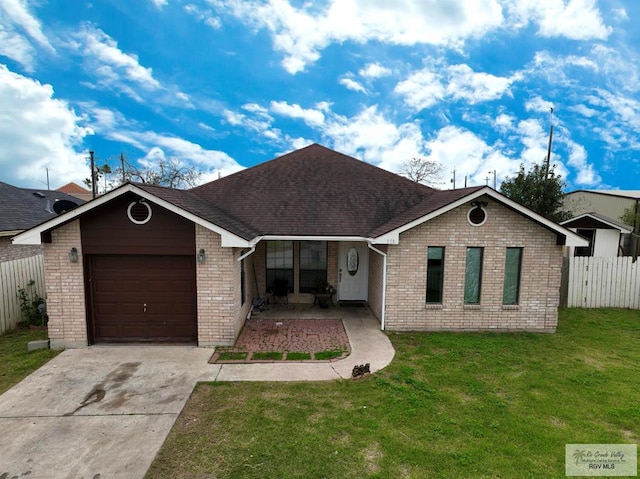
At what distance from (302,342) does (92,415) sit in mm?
4357

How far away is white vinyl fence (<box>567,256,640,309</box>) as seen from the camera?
37.0ft

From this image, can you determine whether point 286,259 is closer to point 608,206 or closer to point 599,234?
point 599,234

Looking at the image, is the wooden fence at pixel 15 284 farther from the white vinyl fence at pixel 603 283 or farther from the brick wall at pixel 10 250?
the white vinyl fence at pixel 603 283

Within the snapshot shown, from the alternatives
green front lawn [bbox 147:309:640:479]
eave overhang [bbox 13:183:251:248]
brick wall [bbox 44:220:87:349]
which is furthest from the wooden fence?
green front lawn [bbox 147:309:640:479]

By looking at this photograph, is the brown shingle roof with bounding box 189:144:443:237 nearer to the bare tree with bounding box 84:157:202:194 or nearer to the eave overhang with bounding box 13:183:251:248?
the eave overhang with bounding box 13:183:251:248

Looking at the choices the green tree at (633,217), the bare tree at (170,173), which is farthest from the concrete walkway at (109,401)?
the bare tree at (170,173)

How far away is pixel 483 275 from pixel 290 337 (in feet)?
18.4

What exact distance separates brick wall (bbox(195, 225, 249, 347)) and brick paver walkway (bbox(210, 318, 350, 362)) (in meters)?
0.42

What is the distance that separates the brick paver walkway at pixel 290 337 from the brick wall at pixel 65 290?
3.40 meters

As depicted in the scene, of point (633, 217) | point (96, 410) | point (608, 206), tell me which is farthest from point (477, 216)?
point (608, 206)

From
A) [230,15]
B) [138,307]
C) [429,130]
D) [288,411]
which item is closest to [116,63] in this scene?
[230,15]

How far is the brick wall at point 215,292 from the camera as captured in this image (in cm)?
757

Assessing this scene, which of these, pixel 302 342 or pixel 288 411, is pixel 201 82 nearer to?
pixel 302 342

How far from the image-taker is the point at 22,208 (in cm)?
1530
